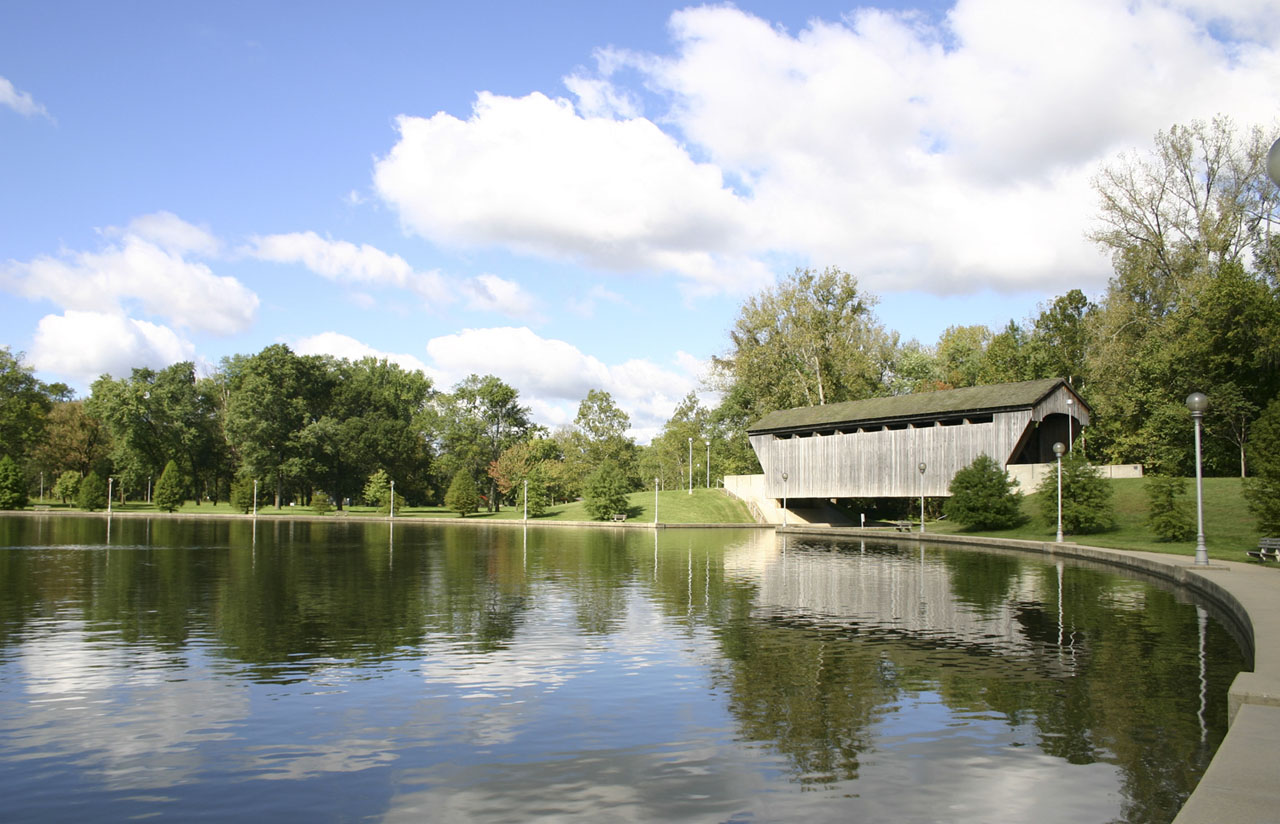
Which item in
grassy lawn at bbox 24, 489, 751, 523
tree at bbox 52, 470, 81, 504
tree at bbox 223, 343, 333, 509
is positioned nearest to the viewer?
grassy lawn at bbox 24, 489, 751, 523

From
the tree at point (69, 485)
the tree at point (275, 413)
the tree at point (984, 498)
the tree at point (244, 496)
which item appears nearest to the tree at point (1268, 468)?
the tree at point (984, 498)

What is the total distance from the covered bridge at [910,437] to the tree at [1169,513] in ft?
53.1

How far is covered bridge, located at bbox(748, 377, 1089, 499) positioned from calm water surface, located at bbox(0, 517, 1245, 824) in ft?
97.2

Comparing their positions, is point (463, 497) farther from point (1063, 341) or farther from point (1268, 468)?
point (1268, 468)

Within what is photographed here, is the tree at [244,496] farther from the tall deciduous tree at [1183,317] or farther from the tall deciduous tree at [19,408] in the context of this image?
the tall deciduous tree at [1183,317]

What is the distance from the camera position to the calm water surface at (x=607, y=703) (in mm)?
7562

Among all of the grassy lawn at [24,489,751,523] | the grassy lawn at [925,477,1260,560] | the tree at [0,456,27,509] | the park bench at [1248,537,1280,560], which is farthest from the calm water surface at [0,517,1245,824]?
the tree at [0,456,27,509]

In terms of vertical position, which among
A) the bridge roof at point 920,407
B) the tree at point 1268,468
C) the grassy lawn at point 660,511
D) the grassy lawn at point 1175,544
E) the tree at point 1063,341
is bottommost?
the grassy lawn at point 660,511

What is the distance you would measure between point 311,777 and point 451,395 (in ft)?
307

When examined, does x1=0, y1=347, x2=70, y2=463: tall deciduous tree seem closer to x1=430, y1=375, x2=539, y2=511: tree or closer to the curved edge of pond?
x1=430, y1=375, x2=539, y2=511: tree

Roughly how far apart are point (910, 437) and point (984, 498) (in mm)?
10135

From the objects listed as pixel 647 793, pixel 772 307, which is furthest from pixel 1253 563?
pixel 772 307

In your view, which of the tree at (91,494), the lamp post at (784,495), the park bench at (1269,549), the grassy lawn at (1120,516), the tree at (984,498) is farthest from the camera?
the tree at (91,494)

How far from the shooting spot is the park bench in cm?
2427
